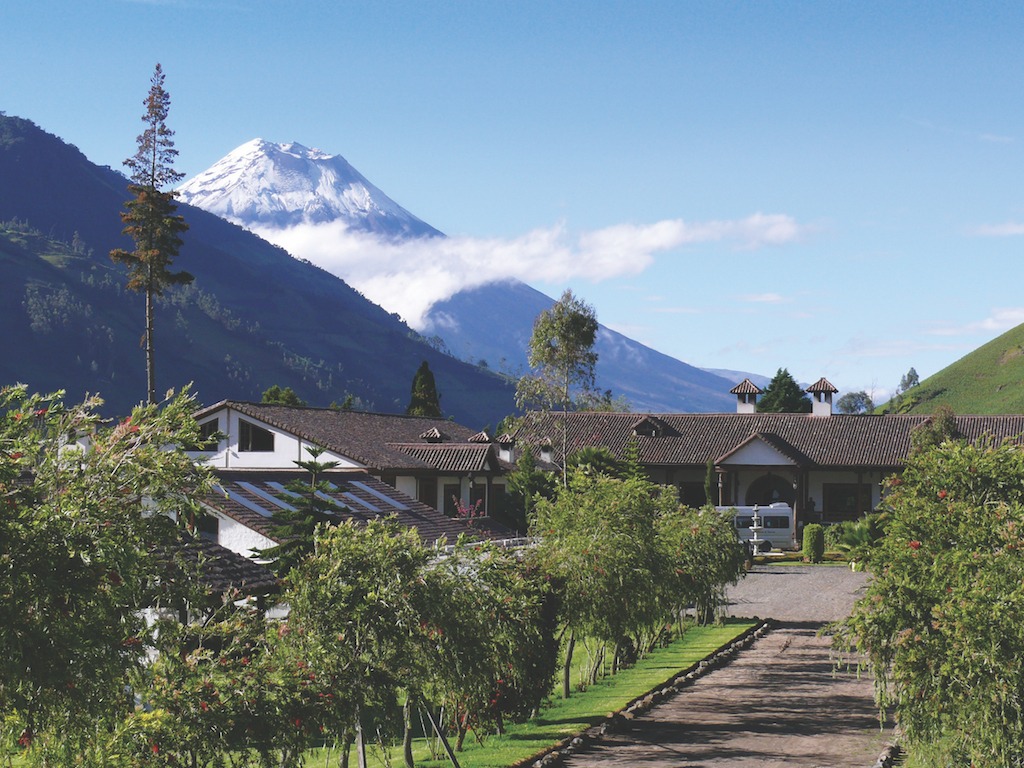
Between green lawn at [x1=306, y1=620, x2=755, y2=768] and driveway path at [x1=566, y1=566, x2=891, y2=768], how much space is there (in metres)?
0.84

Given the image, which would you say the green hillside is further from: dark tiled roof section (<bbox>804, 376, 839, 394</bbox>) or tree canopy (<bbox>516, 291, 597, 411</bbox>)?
tree canopy (<bbox>516, 291, 597, 411</bbox>)

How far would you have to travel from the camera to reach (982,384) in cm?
13500

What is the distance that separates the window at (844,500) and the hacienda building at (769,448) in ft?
0.18

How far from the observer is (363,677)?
43.5 ft

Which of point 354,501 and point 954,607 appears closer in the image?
point 954,607

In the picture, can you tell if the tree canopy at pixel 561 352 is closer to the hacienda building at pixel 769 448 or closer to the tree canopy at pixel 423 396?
the hacienda building at pixel 769 448

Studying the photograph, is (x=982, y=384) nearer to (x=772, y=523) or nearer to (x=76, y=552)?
(x=772, y=523)

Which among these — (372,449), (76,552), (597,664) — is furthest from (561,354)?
(76,552)

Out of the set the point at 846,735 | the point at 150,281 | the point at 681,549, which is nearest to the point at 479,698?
the point at 846,735

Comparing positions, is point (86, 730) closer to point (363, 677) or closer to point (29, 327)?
point (363, 677)

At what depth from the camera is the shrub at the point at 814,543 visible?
181ft

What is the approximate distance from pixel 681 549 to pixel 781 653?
3.71m

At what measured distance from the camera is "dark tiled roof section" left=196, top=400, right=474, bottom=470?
48.5 meters

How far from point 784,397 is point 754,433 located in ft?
138
